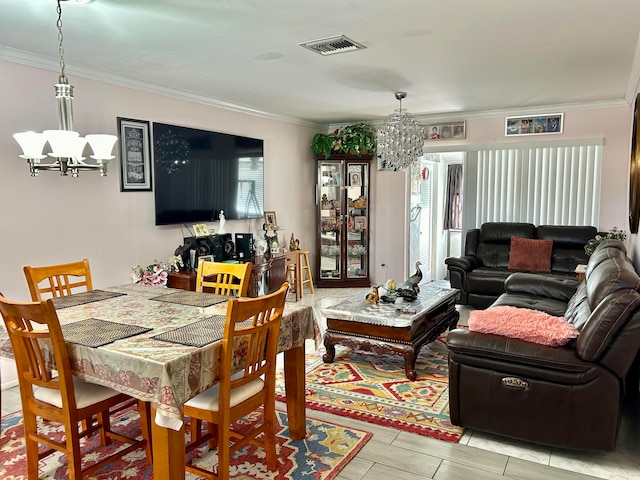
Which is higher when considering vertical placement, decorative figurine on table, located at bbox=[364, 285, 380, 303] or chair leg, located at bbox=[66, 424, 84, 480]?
decorative figurine on table, located at bbox=[364, 285, 380, 303]

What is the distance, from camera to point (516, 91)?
4996 mm

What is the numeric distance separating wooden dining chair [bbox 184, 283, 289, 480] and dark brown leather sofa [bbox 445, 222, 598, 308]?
12.4 ft

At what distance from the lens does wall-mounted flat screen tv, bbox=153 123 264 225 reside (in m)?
4.71

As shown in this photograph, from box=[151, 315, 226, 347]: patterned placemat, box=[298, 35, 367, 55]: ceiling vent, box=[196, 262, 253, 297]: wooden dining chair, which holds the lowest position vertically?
box=[151, 315, 226, 347]: patterned placemat

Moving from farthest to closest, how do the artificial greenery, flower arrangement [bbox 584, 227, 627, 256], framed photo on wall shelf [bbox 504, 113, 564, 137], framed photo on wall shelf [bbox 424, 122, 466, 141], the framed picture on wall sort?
the artificial greenery → framed photo on wall shelf [bbox 424, 122, 466, 141] → the framed picture on wall → framed photo on wall shelf [bbox 504, 113, 564, 137] → flower arrangement [bbox 584, 227, 627, 256]

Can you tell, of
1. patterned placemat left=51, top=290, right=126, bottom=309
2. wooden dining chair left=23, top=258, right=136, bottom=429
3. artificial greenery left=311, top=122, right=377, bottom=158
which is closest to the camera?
patterned placemat left=51, top=290, right=126, bottom=309

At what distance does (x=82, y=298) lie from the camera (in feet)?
9.29

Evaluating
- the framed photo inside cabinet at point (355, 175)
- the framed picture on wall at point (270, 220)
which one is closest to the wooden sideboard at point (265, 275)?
the framed picture on wall at point (270, 220)

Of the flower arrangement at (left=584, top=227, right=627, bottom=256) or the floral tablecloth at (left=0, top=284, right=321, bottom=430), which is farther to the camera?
the flower arrangement at (left=584, top=227, right=627, bottom=256)

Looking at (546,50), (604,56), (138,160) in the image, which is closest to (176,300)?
(138,160)

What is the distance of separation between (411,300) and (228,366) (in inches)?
92.7

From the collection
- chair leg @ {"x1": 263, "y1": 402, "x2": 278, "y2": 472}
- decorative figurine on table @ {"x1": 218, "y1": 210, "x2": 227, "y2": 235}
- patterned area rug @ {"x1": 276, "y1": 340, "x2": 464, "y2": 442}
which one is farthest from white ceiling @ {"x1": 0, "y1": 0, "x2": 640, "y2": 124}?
patterned area rug @ {"x1": 276, "y1": 340, "x2": 464, "y2": 442}

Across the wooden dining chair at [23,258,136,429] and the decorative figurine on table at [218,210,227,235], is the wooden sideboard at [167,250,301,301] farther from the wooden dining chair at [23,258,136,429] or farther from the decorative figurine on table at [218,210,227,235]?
the wooden dining chair at [23,258,136,429]

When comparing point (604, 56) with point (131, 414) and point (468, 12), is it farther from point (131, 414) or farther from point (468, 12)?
point (131, 414)
